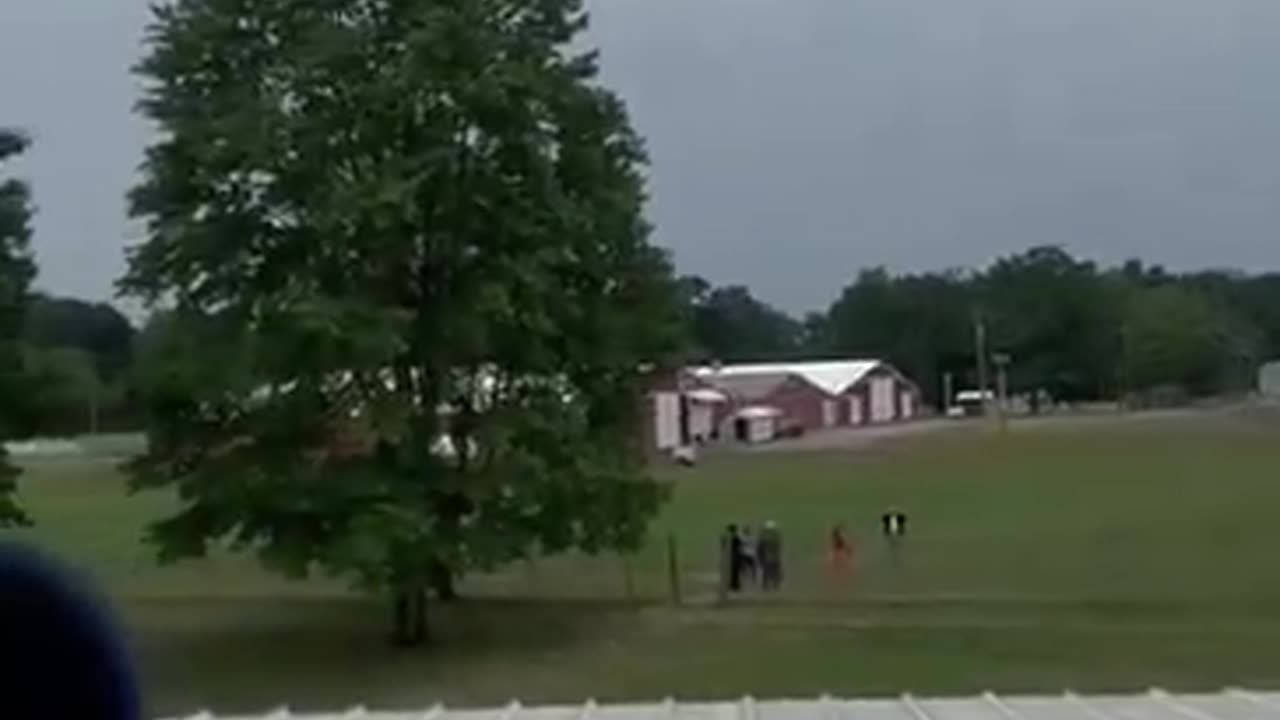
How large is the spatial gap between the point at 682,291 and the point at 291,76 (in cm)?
445

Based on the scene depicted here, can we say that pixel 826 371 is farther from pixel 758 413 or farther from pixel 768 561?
pixel 768 561

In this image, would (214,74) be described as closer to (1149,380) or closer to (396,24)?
(396,24)

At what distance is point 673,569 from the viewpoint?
24766mm

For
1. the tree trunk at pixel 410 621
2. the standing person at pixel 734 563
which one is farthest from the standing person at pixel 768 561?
the tree trunk at pixel 410 621

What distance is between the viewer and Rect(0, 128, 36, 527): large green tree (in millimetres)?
21906

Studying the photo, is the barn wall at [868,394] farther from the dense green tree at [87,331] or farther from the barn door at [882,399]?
the dense green tree at [87,331]

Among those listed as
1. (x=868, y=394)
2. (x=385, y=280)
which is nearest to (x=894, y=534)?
(x=385, y=280)

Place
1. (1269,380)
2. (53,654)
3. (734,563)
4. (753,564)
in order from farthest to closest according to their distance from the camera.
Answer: (1269,380) < (753,564) < (734,563) < (53,654)

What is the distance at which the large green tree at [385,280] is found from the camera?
71.9ft

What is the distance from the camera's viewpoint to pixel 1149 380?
72.9 metres

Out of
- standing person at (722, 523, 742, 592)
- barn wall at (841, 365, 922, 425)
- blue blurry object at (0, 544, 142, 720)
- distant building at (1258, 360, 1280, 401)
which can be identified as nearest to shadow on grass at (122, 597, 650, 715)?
standing person at (722, 523, 742, 592)

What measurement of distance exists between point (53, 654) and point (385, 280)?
21921 mm

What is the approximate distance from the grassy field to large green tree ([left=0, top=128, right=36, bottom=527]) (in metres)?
0.83

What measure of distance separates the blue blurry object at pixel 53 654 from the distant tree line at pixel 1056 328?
67.2 m
